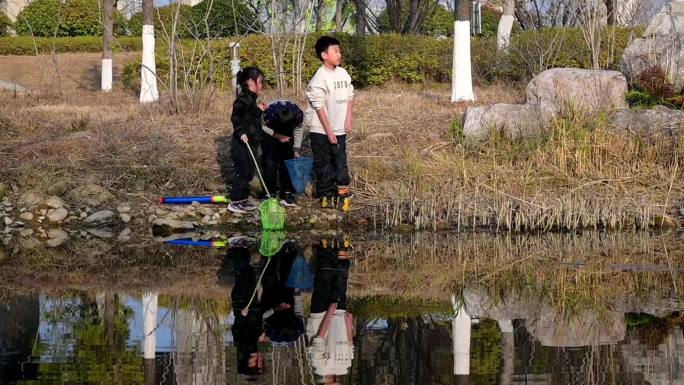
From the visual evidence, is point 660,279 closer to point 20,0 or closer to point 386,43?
point 386,43

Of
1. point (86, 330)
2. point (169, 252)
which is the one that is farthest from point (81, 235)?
point (86, 330)

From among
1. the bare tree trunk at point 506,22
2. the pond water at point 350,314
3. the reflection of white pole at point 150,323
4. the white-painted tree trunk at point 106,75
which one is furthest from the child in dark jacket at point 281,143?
the white-painted tree trunk at point 106,75

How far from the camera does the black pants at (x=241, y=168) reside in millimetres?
10914

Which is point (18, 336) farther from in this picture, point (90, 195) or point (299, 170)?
point (90, 195)

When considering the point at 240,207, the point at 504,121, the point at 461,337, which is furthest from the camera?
the point at 504,121

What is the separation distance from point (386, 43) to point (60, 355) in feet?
53.6

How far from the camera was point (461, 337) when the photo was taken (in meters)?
6.15

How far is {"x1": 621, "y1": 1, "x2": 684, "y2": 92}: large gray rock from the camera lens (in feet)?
49.6

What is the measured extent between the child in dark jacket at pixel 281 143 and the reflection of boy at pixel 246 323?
204 centimetres

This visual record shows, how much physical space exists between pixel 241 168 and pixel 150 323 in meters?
4.42

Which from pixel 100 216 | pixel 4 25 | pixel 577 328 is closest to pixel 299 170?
pixel 100 216

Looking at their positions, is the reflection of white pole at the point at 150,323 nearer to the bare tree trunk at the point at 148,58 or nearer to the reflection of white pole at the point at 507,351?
the reflection of white pole at the point at 507,351

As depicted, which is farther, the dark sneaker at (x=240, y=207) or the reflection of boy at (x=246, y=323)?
the dark sneaker at (x=240, y=207)

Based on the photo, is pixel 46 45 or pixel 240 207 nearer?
pixel 240 207
